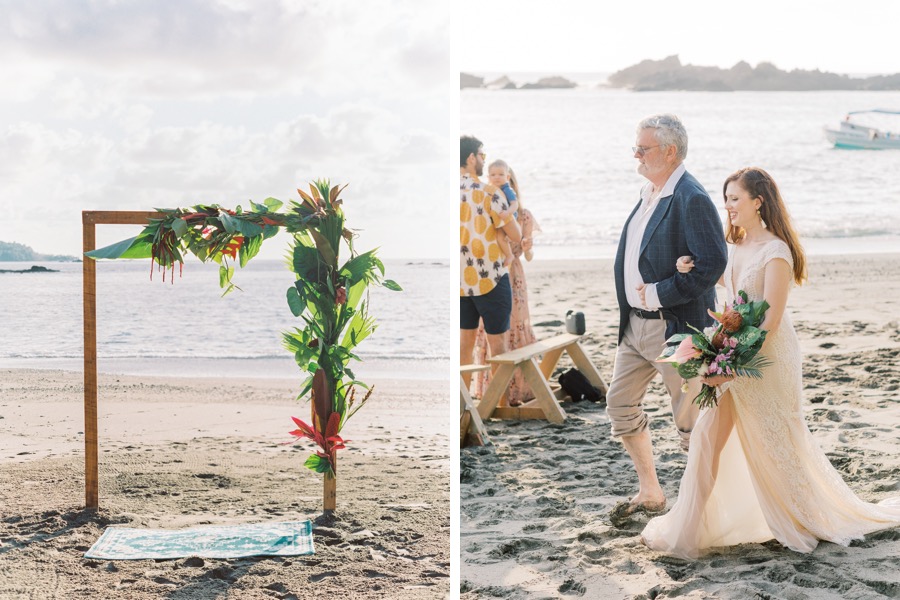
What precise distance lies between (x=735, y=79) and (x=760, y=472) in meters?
43.1

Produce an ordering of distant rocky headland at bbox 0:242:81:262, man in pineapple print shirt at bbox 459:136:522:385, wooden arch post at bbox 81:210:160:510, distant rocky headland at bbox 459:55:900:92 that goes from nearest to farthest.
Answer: wooden arch post at bbox 81:210:160:510 → man in pineapple print shirt at bbox 459:136:522:385 → distant rocky headland at bbox 0:242:81:262 → distant rocky headland at bbox 459:55:900:92

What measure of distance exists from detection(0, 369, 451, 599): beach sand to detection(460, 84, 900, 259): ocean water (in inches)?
424

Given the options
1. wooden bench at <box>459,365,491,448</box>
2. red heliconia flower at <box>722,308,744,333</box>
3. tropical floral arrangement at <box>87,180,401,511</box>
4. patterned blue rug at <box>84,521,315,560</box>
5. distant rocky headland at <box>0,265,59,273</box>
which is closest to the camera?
red heliconia flower at <box>722,308,744,333</box>

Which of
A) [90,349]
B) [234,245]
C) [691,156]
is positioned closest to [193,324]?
[90,349]

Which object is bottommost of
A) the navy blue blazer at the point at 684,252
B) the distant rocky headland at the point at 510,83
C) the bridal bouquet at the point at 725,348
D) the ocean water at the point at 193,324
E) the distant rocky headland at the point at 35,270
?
the ocean water at the point at 193,324

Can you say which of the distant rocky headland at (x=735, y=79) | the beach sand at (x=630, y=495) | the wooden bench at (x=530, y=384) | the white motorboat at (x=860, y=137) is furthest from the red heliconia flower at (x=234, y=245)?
the distant rocky headland at (x=735, y=79)

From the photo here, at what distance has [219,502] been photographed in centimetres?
561

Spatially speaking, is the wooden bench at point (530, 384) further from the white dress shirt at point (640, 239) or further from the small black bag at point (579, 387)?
the white dress shirt at point (640, 239)

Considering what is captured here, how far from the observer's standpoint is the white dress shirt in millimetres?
4309

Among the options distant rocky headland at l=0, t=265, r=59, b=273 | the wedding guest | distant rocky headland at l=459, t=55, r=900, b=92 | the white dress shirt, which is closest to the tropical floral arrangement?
the white dress shirt

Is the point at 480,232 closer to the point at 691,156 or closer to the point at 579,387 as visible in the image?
the point at 579,387

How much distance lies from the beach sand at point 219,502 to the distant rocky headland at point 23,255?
1451 cm

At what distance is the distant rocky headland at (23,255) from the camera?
23641mm

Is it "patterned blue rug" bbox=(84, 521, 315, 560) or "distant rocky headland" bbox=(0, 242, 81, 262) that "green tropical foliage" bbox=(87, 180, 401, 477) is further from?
"distant rocky headland" bbox=(0, 242, 81, 262)
